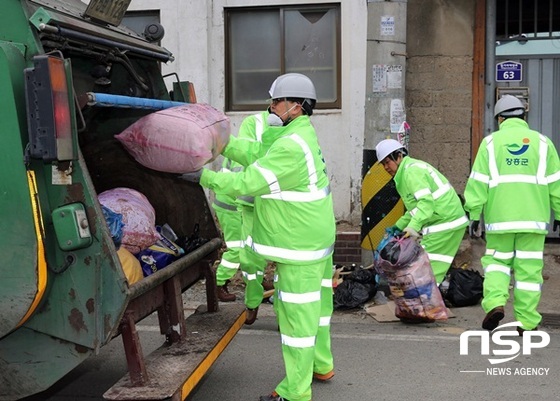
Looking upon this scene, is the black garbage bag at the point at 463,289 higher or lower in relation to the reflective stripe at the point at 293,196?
lower

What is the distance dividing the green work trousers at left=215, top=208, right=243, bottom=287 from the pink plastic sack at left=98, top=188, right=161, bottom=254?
1974 mm

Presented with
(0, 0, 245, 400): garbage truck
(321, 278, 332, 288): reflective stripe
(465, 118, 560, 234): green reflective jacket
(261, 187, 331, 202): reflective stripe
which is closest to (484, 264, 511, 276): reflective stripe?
(465, 118, 560, 234): green reflective jacket

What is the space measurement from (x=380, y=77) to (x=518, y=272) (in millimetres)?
2195

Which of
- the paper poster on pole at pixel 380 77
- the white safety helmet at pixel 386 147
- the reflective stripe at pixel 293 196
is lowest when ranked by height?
the reflective stripe at pixel 293 196

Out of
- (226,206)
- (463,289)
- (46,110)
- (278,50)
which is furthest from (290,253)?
(278,50)

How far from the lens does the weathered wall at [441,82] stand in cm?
834

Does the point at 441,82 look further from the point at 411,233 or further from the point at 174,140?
the point at 174,140

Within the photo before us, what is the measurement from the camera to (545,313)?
20.6 ft

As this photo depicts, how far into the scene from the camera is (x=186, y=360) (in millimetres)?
3674

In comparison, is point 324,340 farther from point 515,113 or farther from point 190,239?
point 515,113

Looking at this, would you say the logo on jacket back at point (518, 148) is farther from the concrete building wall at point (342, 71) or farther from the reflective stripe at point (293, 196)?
the concrete building wall at point (342, 71)

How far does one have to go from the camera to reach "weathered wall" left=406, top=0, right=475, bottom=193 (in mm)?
8344

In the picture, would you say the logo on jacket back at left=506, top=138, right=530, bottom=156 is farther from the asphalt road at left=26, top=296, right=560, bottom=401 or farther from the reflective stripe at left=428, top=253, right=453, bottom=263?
the asphalt road at left=26, top=296, right=560, bottom=401

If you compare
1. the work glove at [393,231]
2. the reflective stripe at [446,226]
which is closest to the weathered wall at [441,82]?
the reflective stripe at [446,226]
